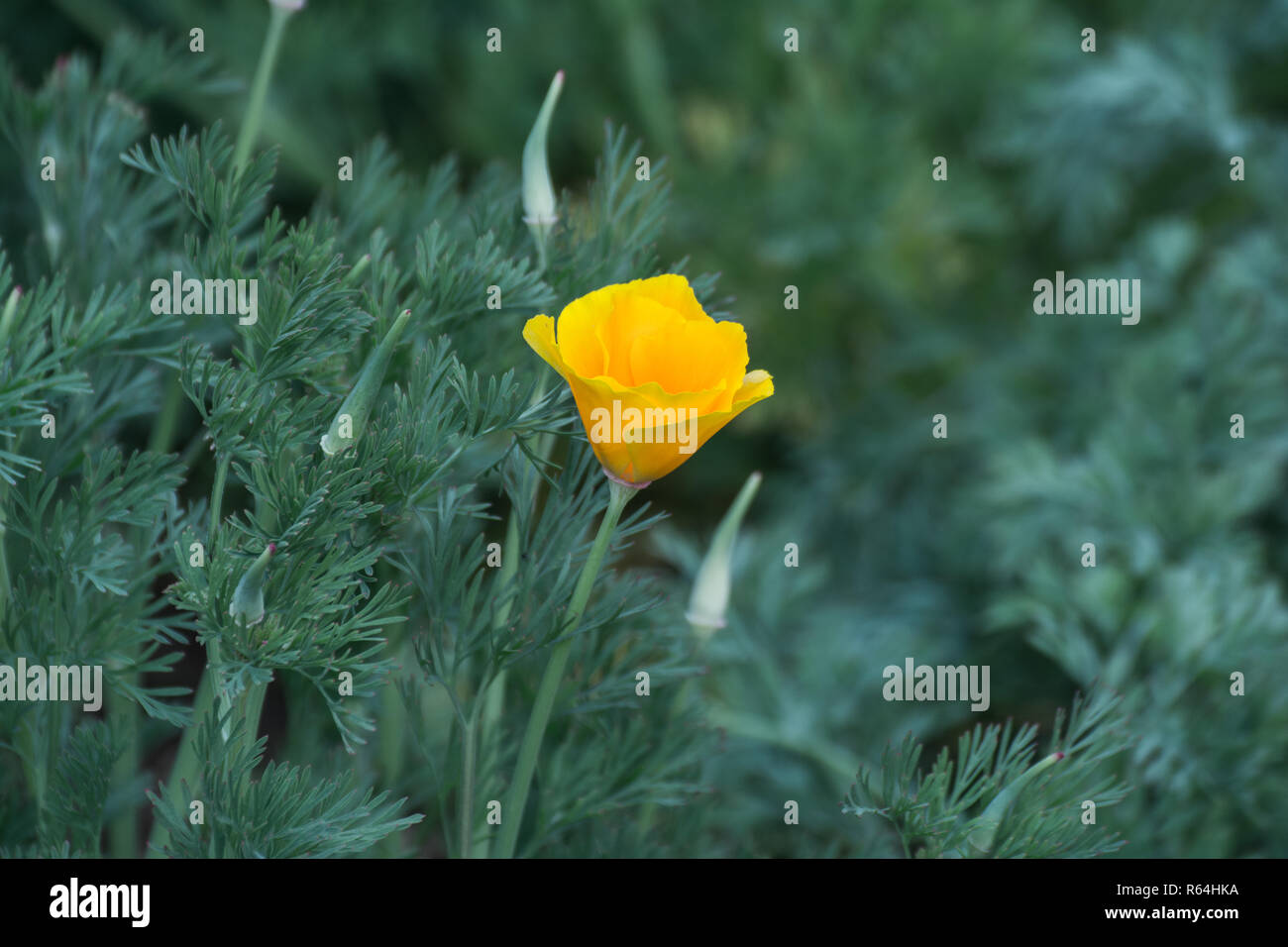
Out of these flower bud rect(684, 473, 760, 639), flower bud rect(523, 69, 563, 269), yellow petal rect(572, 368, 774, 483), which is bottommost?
flower bud rect(684, 473, 760, 639)

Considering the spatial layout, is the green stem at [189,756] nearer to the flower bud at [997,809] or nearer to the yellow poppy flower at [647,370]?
the yellow poppy flower at [647,370]

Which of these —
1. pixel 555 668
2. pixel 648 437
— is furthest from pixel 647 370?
pixel 555 668

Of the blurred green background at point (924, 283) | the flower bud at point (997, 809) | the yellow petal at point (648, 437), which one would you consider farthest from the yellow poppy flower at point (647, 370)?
the blurred green background at point (924, 283)

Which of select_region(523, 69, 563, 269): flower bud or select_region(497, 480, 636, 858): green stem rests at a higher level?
select_region(523, 69, 563, 269): flower bud

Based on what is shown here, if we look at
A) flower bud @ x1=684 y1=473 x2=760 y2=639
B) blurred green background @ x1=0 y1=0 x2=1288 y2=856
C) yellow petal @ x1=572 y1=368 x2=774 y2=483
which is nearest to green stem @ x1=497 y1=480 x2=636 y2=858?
yellow petal @ x1=572 y1=368 x2=774 y2=483

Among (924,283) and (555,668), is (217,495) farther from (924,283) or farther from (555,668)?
(924,283)

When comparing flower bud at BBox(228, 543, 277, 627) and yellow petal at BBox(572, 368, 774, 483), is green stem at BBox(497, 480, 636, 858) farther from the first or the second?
flower bud at BBox(228, 543, 277, 627)

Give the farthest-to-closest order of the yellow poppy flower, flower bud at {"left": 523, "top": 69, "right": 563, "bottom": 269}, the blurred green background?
1. the blurred green background
2. flower bud at {"left": 523, "top": 69, "right": 563, "bottom": 269}
3. the yellow poppy flower
